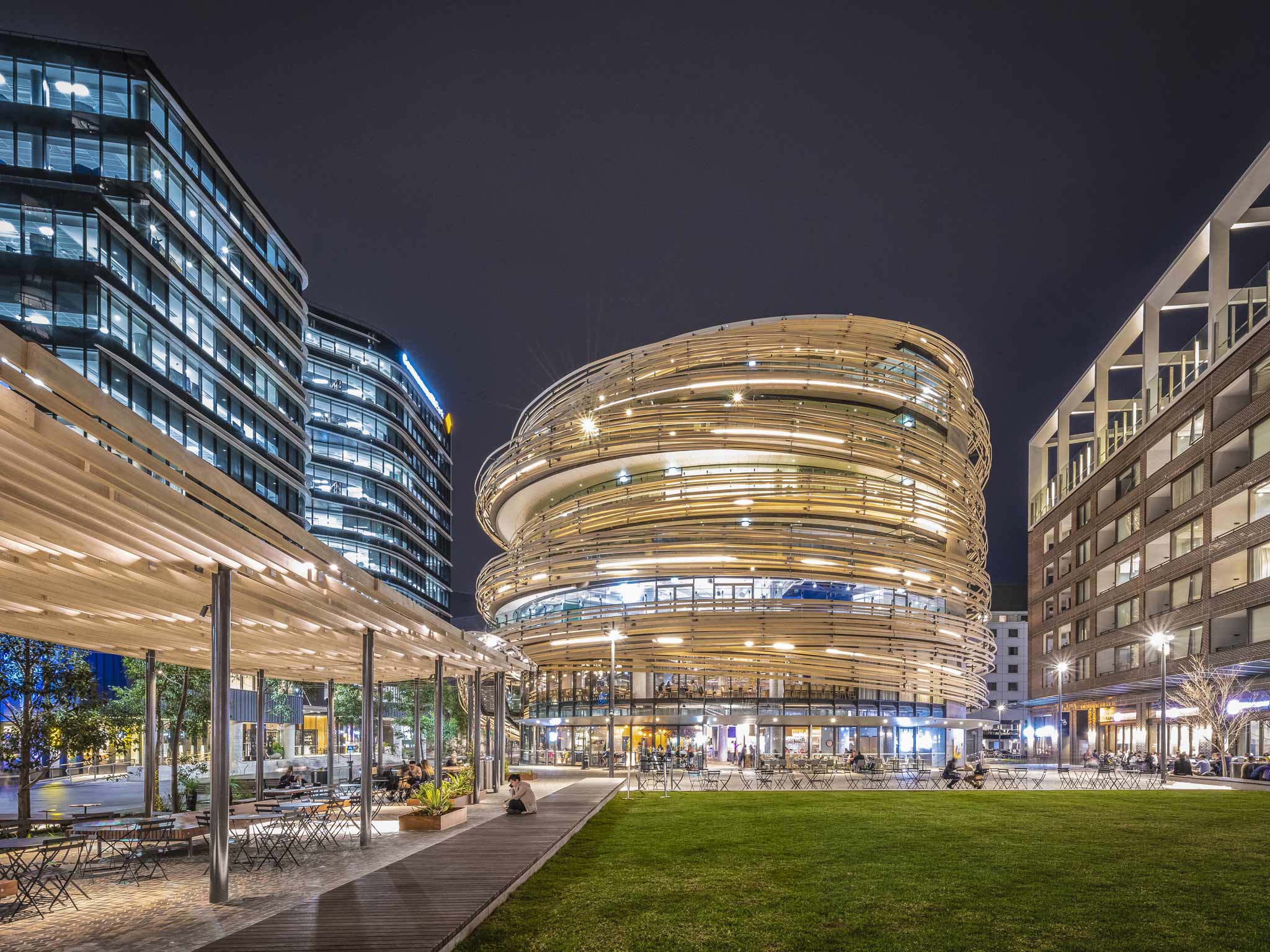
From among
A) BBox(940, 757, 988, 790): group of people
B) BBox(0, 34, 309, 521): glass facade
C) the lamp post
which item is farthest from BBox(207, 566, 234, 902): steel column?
the lamp post

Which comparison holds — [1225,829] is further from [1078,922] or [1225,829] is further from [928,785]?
[928,785]

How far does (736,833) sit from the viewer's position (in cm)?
1952

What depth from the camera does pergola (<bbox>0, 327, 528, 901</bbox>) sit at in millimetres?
7938

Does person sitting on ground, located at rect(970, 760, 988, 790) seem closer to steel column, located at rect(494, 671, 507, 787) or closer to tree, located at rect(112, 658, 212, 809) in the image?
steel column, located at rect(494, 671, 507, 787)

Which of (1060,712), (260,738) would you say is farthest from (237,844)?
(1060,712)

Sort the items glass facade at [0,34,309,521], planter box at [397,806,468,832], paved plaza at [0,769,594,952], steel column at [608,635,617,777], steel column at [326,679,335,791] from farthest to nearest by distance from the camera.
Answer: glass facade at [0,34,309,521], steel column at [608,635,617,777], steel column at [326,679,335,791], planter box at [397,806,468,832], paved plaza at [0,769,594,952]

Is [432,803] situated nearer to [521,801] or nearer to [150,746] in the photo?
[521,801]

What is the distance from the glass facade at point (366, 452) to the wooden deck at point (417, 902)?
74.1 meters

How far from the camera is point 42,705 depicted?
23516 millimetres

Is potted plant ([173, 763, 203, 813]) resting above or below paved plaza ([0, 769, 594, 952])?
below

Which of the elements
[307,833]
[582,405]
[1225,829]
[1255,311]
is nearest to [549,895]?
[307,833]

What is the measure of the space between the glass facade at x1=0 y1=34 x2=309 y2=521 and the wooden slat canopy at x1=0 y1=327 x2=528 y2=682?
28399mm

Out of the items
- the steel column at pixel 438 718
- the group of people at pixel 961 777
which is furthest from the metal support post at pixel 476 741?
the group of people at pixel 961 777

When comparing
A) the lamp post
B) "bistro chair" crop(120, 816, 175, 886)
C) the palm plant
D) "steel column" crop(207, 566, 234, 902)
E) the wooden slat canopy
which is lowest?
the lamp post
